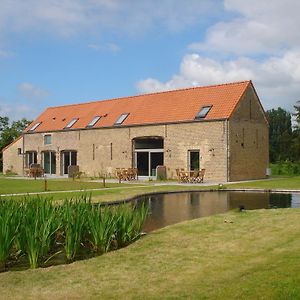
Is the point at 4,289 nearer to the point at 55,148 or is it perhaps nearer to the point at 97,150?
the point at 97,150

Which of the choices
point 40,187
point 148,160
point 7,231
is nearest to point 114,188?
point 40,187

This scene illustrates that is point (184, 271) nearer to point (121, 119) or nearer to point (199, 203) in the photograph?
point (199, 203)

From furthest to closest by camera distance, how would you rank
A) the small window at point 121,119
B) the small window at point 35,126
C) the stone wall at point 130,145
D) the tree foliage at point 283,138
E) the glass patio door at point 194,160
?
1. the tree foliage at point 283,138
2. the small window at point 35,126
3. the small window at point 121,119
4. the glass patio door at point 194,160
5. the stone wall at point 130,145

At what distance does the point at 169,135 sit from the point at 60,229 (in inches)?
915

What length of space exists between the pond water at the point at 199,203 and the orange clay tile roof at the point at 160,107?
396 inches

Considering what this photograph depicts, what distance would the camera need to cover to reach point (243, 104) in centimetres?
2984

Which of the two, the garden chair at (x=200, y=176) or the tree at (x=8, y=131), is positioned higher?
the tree at (x=8, y=131)

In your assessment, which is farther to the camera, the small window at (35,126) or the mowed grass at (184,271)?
the small window at (35,126)

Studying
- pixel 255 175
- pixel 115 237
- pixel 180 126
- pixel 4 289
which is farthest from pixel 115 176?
pixel 4 289

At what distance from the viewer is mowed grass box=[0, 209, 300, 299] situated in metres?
5.41

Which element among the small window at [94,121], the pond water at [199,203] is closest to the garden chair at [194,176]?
the pond water at [199,203]

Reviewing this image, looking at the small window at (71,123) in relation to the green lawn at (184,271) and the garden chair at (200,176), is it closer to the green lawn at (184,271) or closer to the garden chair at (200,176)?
the garden chair at (200,176)

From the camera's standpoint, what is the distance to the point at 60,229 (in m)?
7.79

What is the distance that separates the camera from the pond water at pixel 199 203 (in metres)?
12.6
